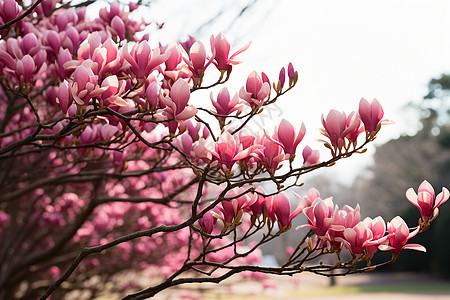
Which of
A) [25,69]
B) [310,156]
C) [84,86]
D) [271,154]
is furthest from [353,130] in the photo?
[25,69]

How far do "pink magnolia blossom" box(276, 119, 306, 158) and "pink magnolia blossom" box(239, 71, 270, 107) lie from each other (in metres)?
0.15

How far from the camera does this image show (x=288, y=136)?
177 centimetres

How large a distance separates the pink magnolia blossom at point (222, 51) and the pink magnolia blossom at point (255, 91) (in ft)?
0.31

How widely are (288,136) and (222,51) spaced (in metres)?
0.43

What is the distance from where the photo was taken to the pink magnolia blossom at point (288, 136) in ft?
5.81

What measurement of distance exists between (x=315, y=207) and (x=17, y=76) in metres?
1.40

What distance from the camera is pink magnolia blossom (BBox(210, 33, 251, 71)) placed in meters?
1.86

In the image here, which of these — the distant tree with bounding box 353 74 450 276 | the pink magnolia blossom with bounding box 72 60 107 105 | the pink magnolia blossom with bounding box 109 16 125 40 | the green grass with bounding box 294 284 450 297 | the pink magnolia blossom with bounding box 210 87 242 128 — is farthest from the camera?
the distant tree with bounding box 353 74 450 276

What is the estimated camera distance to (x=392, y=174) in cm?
2972

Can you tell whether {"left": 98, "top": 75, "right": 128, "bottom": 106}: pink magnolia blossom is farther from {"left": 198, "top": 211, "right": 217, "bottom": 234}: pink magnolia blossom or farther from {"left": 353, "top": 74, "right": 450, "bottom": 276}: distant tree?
{"left": 353, "top": 74, "right": 450, "bottom": 276}: distant tree

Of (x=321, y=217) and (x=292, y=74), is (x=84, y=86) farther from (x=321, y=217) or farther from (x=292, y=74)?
(x=321, y=217)

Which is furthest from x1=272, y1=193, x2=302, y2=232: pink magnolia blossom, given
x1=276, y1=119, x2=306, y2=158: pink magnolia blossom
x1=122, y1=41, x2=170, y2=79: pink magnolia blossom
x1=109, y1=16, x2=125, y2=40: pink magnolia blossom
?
x1=109, y1=16, x2=125, y2=40: pink magnolia blossom

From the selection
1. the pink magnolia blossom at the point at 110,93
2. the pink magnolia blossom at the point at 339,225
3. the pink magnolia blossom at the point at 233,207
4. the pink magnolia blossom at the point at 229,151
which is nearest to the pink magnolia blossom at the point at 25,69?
the pink magnolia blossom at the point at 110,93

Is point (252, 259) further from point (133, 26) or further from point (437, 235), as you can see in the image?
point (437, 235)
